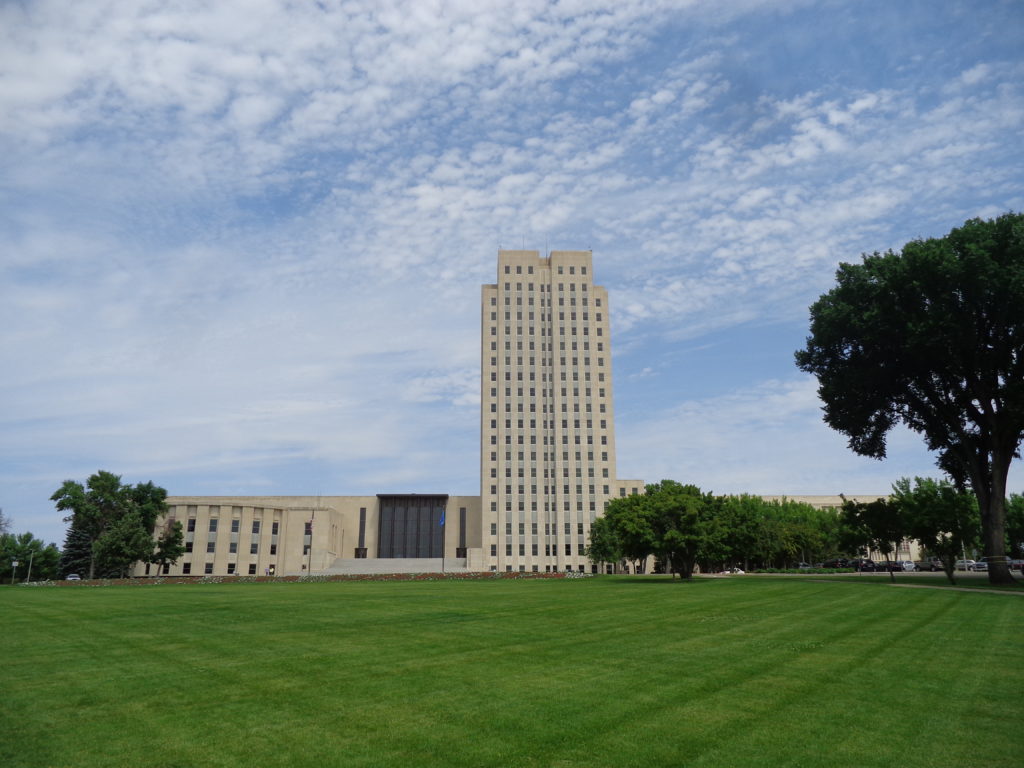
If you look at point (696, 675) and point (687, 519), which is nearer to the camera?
point (696, 675)

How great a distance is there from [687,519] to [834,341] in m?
19.0

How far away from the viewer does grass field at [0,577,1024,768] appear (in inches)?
357

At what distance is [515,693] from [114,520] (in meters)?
91.5

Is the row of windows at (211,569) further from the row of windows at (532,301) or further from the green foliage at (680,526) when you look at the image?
the green foliage at (680,526)

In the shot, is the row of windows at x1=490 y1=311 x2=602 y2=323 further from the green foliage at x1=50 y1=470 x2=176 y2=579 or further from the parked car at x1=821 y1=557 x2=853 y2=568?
the green foliage at x1=50 y1=470 x2=176 y2=579

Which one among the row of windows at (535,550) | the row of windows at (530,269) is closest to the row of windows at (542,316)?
the row of windows at (530,269)

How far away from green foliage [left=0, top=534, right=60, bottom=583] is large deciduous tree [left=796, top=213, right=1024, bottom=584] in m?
106

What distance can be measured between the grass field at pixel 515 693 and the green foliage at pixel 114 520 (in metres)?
67.8

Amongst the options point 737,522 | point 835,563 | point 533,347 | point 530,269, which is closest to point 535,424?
point 533,347

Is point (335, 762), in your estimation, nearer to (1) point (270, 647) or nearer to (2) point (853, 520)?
(1) point (270, 647)

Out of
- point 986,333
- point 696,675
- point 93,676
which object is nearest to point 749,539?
point 986,333

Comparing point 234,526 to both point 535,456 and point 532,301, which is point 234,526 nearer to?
point 535,456

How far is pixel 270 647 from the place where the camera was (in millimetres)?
17562

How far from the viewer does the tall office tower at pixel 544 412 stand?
5340 inches
